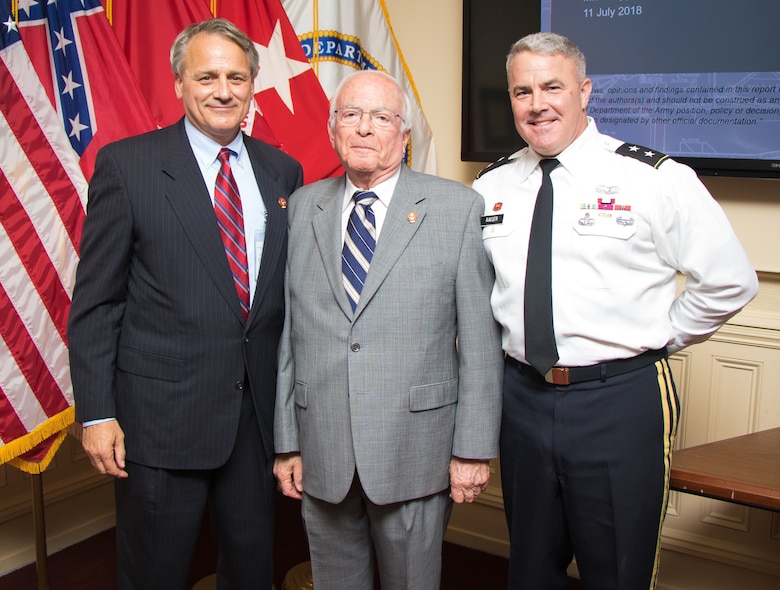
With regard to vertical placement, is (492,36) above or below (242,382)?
above

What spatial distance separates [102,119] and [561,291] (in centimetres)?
148

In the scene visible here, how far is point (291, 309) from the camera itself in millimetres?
1766

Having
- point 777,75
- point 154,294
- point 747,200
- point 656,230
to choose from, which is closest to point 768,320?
point 747,200

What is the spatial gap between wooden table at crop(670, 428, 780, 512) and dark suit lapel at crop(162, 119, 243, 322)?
3.66 ft

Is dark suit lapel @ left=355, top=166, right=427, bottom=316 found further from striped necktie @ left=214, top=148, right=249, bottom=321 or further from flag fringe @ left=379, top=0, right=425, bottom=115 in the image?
flag fringe @ left=379, top=0, right=425, bottom=115

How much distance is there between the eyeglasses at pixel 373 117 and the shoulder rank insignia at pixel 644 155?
541mm

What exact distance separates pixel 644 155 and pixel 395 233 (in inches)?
23.9

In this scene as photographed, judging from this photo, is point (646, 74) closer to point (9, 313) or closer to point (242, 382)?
point (242, 382)

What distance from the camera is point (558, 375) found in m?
1.69

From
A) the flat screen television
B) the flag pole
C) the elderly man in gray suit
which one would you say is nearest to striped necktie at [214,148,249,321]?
the elderly man in gray suit

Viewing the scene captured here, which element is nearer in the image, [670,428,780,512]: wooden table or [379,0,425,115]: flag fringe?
[670,428,780,512]: wooden table

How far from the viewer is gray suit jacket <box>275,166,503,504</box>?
1641 mm

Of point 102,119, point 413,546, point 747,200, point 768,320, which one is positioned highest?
point 102,119

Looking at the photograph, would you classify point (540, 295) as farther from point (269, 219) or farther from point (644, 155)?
point (269, 219)
